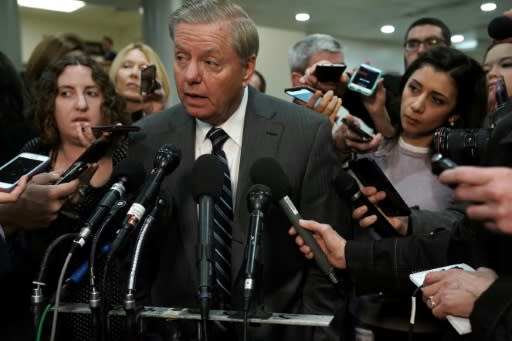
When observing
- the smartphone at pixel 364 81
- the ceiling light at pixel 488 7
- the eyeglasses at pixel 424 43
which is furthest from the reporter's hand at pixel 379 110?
the ceiling light at pixel 488 7

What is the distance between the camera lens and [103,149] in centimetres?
141

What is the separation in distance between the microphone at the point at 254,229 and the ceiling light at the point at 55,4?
714 cm

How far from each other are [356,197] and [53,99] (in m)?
1.21

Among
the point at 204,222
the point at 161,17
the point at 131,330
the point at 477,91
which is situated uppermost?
the point at 161,17

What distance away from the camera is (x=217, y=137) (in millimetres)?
1562

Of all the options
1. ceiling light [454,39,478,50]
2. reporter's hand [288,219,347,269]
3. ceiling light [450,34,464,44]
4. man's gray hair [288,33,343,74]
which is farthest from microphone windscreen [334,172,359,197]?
ceiling light [454,39,478,50]

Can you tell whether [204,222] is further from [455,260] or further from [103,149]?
[455,260]

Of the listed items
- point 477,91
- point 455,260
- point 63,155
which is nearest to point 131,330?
point 455,260

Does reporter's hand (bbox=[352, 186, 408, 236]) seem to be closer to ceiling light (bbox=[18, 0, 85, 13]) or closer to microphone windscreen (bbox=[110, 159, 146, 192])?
microphone windscreen (bbox=[110, 159, 146, 192])

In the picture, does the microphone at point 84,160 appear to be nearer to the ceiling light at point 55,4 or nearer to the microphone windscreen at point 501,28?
the microphone windscreen at point 501,28

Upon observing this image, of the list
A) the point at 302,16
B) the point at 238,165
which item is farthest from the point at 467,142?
the point at 302,16

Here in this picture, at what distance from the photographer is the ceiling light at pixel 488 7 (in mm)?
6923

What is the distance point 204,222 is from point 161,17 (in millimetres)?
4609

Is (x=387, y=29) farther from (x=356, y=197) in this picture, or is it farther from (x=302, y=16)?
(x=356, y=197)
